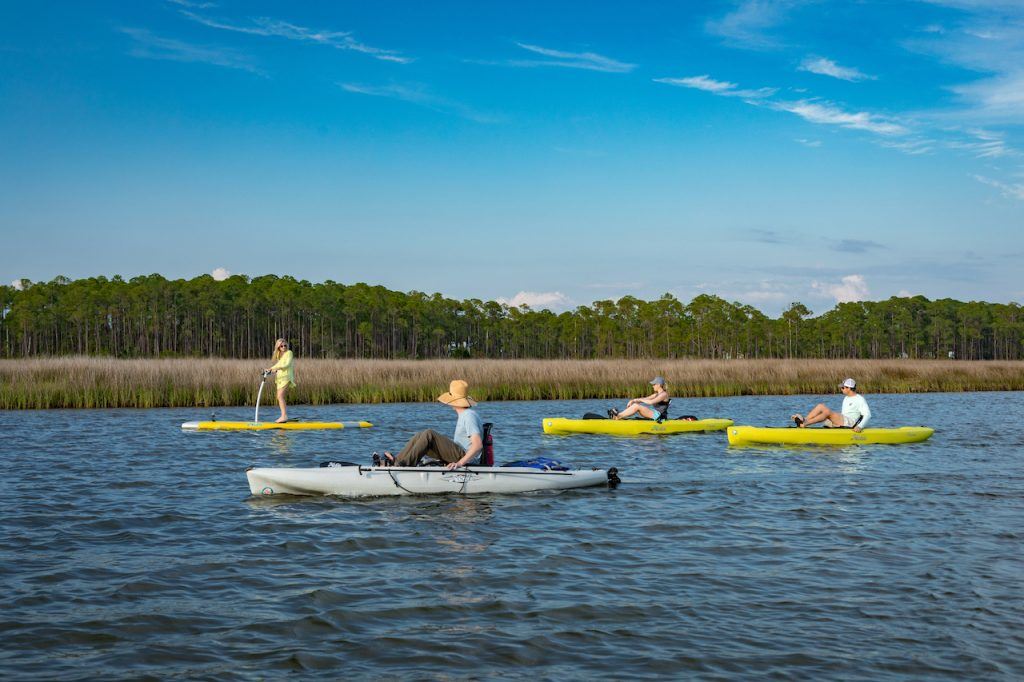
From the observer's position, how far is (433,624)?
552 centimetres

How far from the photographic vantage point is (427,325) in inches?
4045

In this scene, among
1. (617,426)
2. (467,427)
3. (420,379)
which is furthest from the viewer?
(420,379)

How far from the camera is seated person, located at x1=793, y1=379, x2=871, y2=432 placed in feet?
48.8

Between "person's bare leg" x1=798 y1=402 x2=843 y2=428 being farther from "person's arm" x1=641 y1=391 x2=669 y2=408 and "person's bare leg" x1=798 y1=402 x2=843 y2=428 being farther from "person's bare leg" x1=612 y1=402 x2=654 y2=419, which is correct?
"person's bare leg" x1=612 y1=402 x2=654 y2=419

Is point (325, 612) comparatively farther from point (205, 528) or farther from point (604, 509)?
point (604, 509)

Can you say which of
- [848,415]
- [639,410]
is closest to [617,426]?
[639,410]

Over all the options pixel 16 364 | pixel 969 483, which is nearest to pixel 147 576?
pixel 969 483

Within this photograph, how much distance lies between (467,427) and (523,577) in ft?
10.9

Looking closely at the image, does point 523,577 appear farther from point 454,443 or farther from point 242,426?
point 242,426

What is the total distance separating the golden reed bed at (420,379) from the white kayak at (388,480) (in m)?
14.7

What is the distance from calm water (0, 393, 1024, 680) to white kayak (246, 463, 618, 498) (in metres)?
0.19

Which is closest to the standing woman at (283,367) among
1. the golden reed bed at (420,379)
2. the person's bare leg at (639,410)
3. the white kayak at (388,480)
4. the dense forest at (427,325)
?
the person's bare leg at (639,410)

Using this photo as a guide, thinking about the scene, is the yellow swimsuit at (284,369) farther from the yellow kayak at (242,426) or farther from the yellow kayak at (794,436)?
the yellow kayak at (794,436)

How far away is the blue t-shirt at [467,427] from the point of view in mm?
9742
